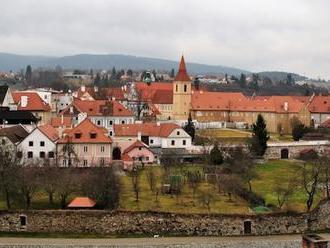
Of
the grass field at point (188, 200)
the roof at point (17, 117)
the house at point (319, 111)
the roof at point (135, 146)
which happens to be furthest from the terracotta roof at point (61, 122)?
the house at point (319, 111)

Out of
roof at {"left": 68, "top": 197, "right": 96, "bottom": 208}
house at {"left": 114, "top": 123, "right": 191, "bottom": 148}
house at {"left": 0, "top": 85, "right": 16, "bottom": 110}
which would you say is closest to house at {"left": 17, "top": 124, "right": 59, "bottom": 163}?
house at {"left": 114, "top": 123, "right": 191, "bottom": 148}

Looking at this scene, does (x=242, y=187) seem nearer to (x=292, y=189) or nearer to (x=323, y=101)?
(x=292, y=189)

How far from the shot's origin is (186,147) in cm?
5238

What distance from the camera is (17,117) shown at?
52594 mm

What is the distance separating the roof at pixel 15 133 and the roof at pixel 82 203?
47.6ft

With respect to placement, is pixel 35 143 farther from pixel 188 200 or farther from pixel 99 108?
pixel 99 108

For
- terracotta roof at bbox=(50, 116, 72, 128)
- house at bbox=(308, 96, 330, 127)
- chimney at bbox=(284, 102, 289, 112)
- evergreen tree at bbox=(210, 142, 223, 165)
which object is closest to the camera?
evergreen tree at bbox=(210, 142, 223, 165)

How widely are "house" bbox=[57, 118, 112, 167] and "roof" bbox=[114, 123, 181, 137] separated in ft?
18.9

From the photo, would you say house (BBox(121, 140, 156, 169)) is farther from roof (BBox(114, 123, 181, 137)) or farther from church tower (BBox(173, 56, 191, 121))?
church tower (BBox(173, 56, 191, 121))

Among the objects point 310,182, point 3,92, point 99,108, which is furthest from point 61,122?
point 310,182

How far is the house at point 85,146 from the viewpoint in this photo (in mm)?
44625

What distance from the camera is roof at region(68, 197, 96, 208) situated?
31141 mm

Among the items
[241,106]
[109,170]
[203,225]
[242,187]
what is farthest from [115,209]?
[241,106]

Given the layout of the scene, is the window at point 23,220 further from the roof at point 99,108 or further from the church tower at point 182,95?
the church tower at point 182,95
